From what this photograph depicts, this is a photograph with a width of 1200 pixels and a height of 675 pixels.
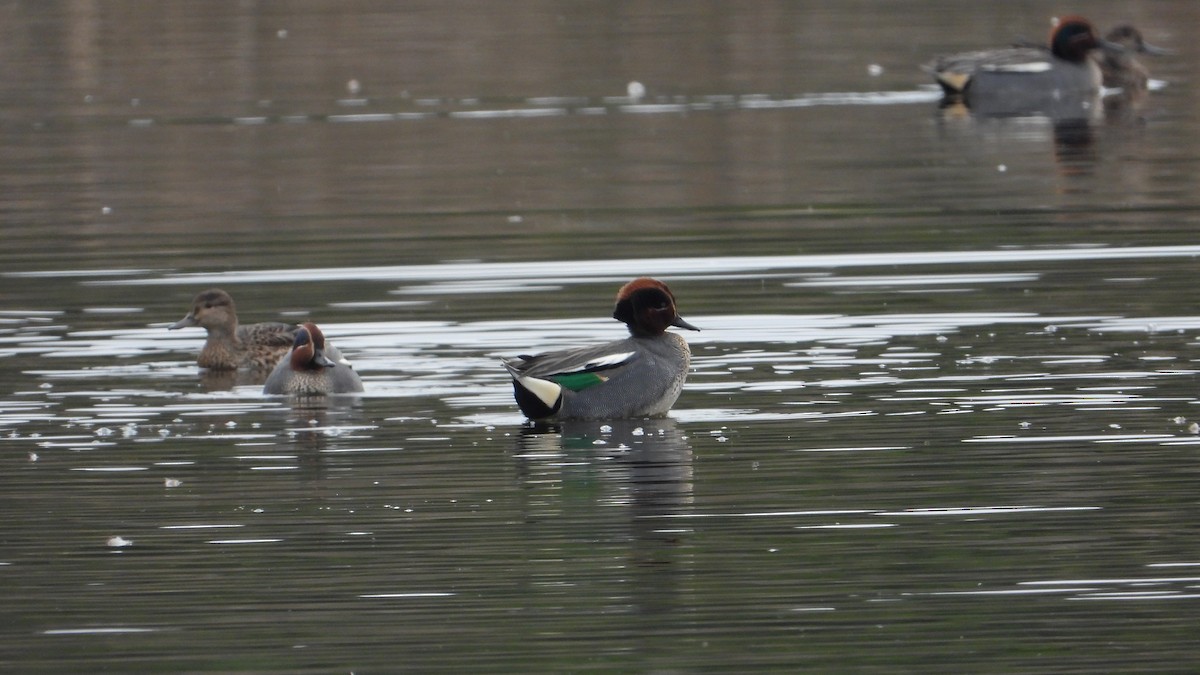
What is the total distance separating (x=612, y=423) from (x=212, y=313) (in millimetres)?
4003

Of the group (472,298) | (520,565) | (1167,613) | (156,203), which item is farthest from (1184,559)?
(156,203)

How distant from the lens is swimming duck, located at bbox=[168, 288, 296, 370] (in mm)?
15297

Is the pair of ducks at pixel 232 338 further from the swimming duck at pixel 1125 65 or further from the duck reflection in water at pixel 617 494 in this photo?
the swimming duck at pixel 1125 65

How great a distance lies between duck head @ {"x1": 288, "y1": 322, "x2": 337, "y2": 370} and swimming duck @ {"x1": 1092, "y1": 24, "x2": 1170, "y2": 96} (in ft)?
62.6

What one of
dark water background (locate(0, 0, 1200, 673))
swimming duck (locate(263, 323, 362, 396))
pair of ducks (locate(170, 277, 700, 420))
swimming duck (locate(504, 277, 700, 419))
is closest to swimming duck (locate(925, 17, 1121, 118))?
A: dark water background (locate(0, 0, 1200, 673))

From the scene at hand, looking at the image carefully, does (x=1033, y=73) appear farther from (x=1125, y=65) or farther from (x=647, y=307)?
(x=647, y=307)

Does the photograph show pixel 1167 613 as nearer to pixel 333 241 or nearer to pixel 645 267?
pixel 645 267

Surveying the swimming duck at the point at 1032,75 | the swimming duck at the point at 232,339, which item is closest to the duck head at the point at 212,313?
the swimming duck at the point at 232,339

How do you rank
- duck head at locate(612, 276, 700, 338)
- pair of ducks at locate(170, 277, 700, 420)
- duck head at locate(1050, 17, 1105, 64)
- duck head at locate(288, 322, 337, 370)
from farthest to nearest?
1. duck head at locate(1050, 17, 1105, 64)
2. duck head at locate(288, 322, 337, 370)
3. duck head at locate(612, 276, 700, 338)
4. pair of ducks at locate(170, 277, 700, 420)

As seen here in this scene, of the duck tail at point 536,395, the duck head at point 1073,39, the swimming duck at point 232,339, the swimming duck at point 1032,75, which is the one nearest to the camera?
the duck tail at point 536,395

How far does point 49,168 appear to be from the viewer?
2542cm

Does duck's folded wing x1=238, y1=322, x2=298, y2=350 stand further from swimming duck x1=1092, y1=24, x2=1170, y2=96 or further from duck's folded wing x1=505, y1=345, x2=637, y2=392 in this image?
swimming duck x1=1092, y1=24, x2=1170, y2=96

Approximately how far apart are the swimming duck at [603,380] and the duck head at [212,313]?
346cm

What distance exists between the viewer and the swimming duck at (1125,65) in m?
30.7
